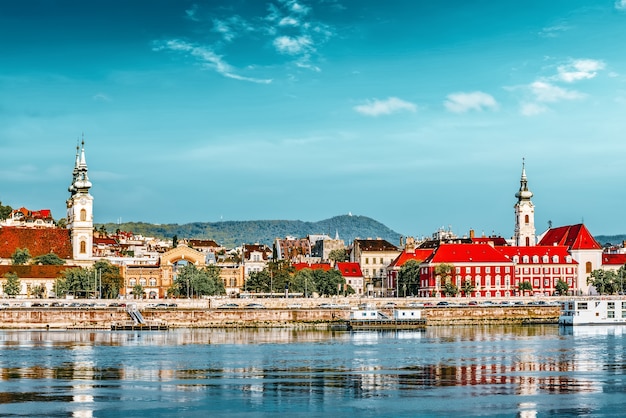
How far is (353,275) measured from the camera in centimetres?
17162

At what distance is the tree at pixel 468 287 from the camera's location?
135000 millimetres

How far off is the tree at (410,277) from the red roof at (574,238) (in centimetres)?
2364

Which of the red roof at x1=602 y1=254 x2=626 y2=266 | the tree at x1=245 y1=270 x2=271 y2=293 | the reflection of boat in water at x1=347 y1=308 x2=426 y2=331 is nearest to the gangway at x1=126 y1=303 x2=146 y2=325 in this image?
the reflection of boat in water at x1=347 y1=308 x2=426 y2=331

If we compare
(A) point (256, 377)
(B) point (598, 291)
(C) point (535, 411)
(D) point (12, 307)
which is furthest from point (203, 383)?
(B) point (598, 291)

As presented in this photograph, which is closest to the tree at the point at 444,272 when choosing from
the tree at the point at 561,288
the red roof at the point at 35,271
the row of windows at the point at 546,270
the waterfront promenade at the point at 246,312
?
the row of windows at the point at 546,270

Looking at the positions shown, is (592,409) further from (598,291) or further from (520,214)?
(520,214)

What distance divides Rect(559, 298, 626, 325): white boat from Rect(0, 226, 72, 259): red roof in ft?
238

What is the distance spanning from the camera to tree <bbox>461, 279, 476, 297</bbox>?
443 ft

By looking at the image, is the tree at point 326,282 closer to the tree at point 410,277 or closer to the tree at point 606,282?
the tree at point 410,277

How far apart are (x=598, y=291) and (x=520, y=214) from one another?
2601cm

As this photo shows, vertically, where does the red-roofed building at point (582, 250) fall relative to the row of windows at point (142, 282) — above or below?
above

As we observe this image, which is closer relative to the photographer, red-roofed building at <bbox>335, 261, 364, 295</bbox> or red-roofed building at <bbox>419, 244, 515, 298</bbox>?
red-roofed building at <bbox>419, 244, 515, 298</bbox>

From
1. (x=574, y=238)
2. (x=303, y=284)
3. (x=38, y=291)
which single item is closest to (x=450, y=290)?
(x=303, y=284)

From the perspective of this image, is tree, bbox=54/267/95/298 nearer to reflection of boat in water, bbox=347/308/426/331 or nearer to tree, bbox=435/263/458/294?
reflection of boat in water, bbox=347/308/426/331
